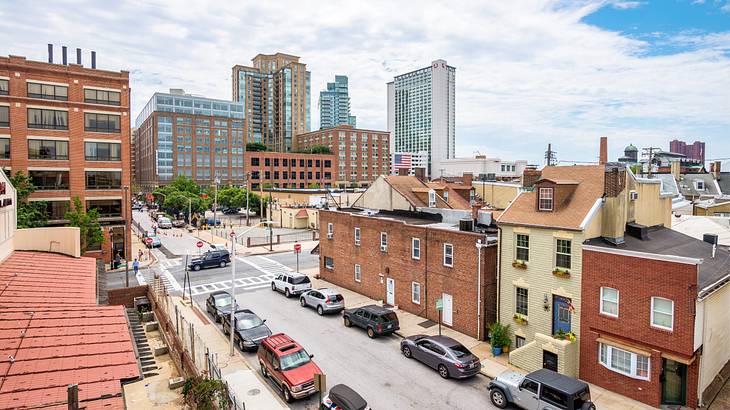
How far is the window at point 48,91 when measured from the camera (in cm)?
4722

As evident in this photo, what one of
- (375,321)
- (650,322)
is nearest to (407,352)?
(375,321)

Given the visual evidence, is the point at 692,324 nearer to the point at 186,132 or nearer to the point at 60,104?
the point at 60,104

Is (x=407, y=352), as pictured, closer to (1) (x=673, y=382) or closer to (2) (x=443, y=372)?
(2) (x=443, y=372)

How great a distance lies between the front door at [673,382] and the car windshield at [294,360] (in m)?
14.7

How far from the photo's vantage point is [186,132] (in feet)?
451

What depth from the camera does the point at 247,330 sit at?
77.0ft

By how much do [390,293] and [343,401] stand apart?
53.6ft

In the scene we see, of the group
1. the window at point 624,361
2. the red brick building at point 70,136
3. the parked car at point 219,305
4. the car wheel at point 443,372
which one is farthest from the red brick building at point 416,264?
the red brick building at point 70,136

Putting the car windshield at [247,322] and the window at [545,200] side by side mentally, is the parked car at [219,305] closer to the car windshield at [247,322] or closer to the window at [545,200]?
the car windshield at [247,322]

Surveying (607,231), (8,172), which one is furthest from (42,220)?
(607,231)

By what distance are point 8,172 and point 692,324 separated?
58.7 meters

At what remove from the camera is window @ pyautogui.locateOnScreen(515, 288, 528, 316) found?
2231cm

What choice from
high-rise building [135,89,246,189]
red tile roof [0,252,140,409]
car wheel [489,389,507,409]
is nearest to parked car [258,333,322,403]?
red tile roof [0,252,140,409]

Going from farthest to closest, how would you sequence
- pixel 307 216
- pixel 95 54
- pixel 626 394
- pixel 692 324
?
pixel 307 216 → pixel 95 54 → pixel 626 394 → pixel 692 324
